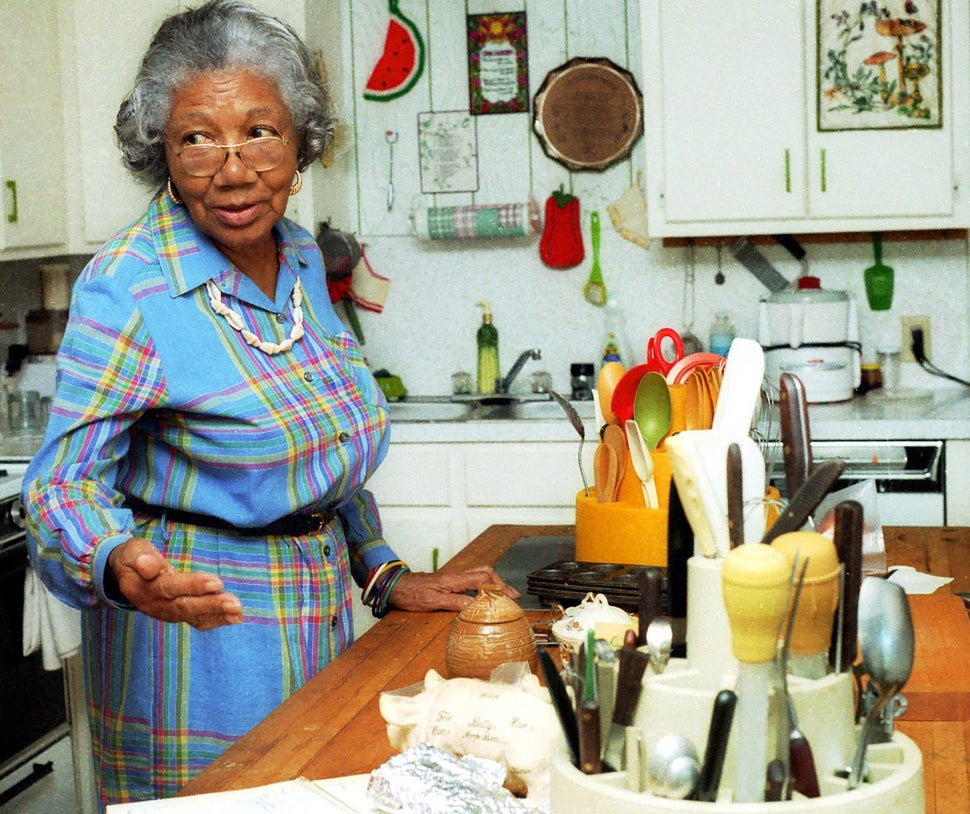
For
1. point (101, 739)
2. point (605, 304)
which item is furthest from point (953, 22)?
point (101, 739)

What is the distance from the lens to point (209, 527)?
1.52 metres

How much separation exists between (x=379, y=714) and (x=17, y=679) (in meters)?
1.78

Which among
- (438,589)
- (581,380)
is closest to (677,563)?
(438,589)

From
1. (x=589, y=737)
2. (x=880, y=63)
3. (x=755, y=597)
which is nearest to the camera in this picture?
(x=755, y=597)

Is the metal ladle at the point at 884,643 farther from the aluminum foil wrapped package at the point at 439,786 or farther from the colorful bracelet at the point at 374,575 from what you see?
the colorful bracelet at the point at 374,575

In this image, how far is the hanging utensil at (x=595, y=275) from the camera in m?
3.84

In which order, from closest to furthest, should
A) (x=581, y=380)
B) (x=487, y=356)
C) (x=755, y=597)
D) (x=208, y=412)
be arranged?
(x=755, y=597) < (x=208, y=412) < (x=581, y=380) < (x=487, y=356)

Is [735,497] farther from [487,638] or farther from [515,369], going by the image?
[515,369]

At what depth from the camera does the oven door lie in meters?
2.73

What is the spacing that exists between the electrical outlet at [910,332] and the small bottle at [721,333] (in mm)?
508

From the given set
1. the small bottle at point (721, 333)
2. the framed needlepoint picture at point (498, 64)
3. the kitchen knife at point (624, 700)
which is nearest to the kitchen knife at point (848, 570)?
the kitchen knife at point (624, 700)

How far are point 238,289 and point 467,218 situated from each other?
2253 mm

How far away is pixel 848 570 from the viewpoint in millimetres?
807

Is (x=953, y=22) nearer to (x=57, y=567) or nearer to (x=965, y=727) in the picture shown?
(x=965, y=727)
